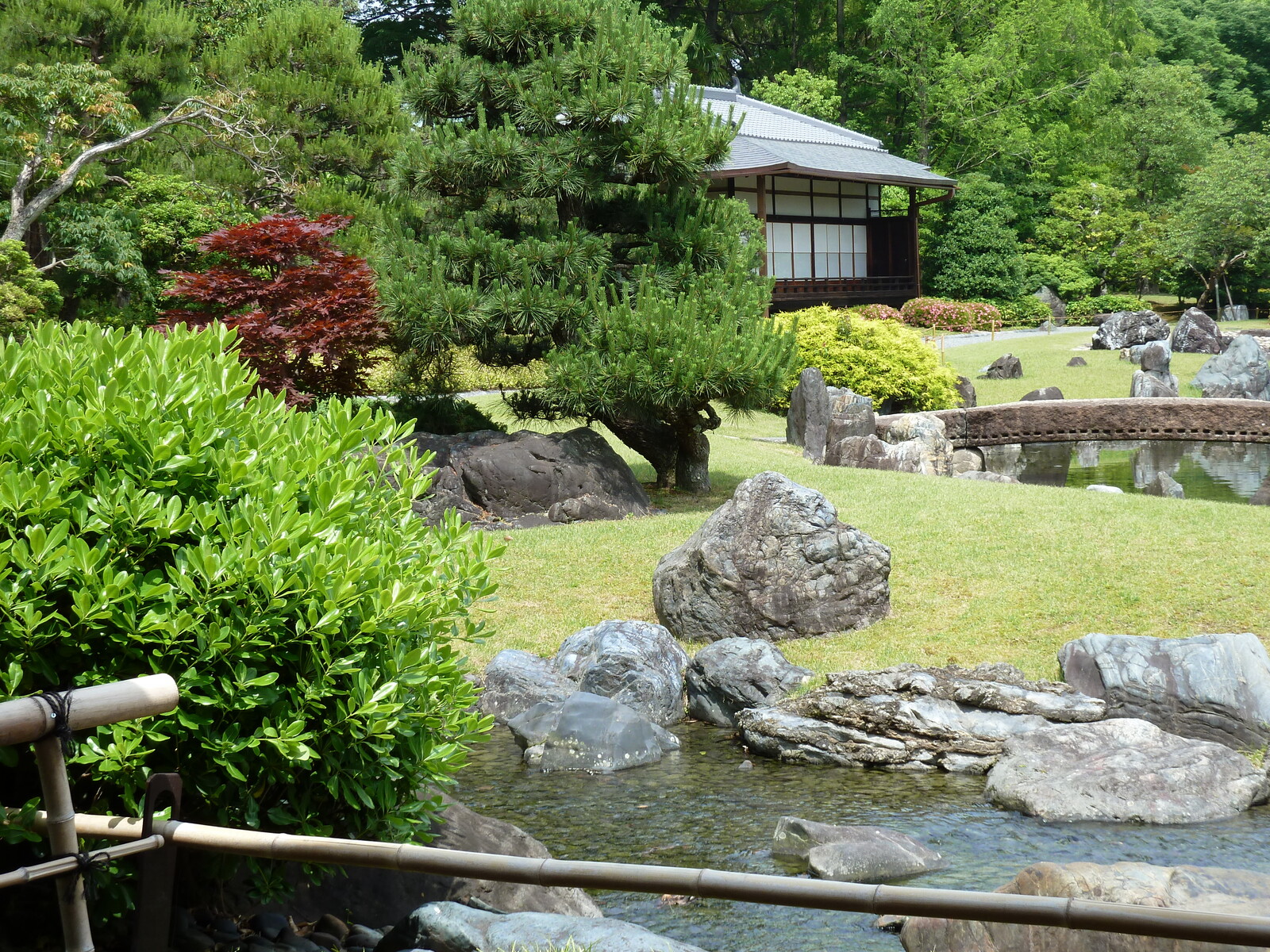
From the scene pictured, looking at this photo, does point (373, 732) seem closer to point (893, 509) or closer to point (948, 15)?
point (893, 509)

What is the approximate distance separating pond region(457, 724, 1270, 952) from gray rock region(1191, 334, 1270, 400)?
69.5 feet

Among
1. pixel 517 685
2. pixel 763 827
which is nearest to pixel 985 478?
pixel 517 685

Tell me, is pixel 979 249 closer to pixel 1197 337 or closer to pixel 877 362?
pixel 1197 337

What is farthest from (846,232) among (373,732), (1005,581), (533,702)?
(373,732)

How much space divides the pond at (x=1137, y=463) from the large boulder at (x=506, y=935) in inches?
622

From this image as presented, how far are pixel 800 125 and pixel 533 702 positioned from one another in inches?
1204

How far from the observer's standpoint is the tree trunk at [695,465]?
45.5 ft

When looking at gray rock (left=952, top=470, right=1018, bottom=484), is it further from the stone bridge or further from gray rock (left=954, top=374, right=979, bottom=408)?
gray rock (left=954, top=374, right=979, bottom=408)

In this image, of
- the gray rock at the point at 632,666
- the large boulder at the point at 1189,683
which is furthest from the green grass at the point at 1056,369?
the gray rock at the point at 632,666

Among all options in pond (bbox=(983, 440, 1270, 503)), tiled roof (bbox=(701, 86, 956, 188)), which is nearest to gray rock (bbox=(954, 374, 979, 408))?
pond (bbox=(983, 440, 1270, 503))

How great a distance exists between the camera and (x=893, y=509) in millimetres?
12406

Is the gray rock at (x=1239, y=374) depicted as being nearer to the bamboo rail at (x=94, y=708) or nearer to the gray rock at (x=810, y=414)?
the gray rock at (x=810, y=414)

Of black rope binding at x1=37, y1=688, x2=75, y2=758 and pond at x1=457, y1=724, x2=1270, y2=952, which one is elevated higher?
black rope binding at x1=37, y1=688, x2=75, y2=758

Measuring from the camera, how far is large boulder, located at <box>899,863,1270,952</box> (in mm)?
3809
